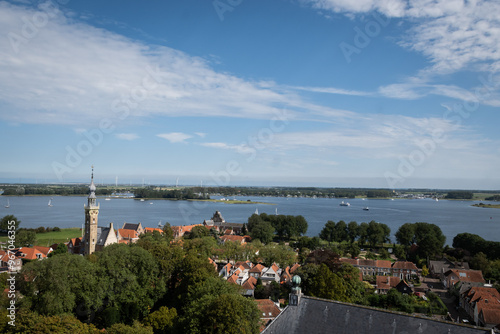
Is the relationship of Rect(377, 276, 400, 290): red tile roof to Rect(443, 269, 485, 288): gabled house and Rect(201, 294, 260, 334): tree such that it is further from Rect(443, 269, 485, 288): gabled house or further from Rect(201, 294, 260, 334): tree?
Rect(201, 294, 260, 334): tree

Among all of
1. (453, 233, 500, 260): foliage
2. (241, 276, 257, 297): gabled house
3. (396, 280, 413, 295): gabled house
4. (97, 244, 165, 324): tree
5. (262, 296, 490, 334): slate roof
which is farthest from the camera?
(453, 233, 500, 260): foliage

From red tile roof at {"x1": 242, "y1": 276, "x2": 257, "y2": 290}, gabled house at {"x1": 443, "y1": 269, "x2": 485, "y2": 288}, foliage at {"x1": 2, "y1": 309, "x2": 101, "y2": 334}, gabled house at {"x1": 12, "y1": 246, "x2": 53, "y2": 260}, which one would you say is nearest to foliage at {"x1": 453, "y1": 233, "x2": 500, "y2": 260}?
gabled house at {"x1": 443, "y1": 269, "x2": 485, "y2": 288}

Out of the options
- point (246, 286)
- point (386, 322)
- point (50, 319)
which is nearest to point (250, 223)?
point (246, 286)

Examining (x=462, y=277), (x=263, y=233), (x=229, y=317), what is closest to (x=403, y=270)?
Result: (x=462, y=277)

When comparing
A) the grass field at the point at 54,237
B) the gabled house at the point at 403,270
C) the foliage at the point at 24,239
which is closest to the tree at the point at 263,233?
the gabled house at the point at 403,270

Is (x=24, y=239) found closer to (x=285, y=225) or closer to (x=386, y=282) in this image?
(x=285, y=225)

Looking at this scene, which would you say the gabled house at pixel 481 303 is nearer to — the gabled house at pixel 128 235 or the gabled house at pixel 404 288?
the gabled house at pixel 404 288

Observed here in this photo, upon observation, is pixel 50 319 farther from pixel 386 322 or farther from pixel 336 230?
pixel 336 230
